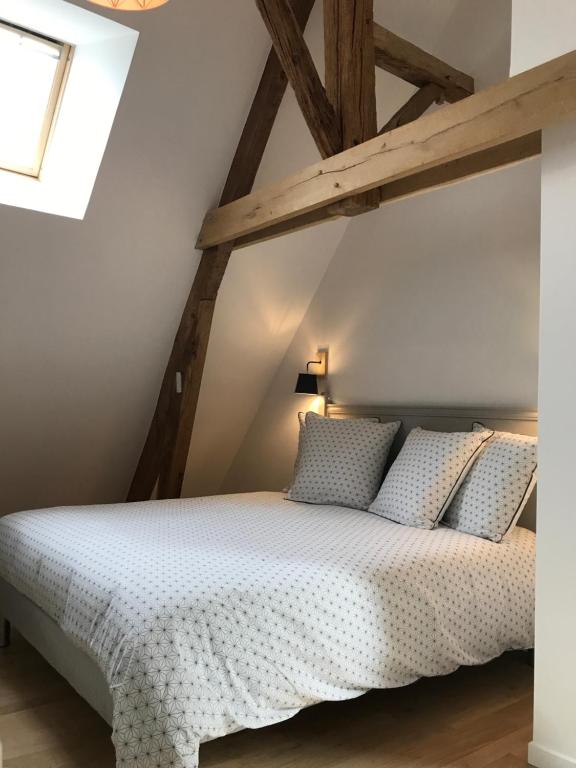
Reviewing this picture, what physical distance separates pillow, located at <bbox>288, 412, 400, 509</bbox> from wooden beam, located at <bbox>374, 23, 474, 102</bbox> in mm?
1643

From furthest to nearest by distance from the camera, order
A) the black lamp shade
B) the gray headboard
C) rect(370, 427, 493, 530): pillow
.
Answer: the black lamp shade, the gray headboard, rect(370, 427, 493, 530): pillow

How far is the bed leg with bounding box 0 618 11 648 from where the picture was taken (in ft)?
9.31

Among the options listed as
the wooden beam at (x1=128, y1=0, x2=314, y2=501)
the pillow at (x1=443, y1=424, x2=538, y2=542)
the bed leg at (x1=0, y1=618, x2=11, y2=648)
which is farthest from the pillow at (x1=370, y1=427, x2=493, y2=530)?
the bed leg at (x1=0, y1=618, x2=11, y2=648)

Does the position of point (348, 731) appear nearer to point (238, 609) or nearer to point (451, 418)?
point (238, 609)

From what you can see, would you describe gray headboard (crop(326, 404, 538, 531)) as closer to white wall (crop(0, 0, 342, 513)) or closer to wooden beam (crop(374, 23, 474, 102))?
white wall (crop(0, 0, 342, 513))

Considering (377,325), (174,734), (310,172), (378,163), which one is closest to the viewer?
(174,734)

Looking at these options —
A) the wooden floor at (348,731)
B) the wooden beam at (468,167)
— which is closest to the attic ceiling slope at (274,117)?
the wooden beam at (468,167)

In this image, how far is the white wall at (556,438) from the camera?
6.32 ft

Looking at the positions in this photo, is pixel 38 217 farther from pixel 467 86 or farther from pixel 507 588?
pixel 507 588

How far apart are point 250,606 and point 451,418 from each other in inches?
67.1

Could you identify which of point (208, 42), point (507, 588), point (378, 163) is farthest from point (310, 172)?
point (507, 588)

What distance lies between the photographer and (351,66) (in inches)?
101

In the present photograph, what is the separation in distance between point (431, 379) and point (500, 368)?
414 mm

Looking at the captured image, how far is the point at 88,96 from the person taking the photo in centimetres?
299
